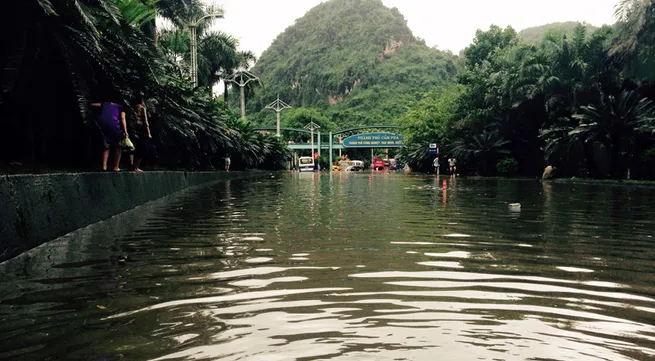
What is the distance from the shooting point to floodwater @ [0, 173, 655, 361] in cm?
284

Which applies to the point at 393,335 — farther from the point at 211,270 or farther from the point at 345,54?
the point at 345,54

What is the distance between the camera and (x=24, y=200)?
5.57m

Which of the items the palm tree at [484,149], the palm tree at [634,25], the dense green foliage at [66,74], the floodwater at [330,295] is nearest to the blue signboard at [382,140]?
the palm tree at [484,149]

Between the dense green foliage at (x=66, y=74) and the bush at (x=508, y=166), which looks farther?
the bush at (x=508, y=166)

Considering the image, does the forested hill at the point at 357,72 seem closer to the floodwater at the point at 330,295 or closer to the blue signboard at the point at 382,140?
the blue signboard at the point at 382,140

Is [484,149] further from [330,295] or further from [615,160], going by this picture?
[330,295]

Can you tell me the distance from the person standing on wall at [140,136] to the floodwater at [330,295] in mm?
4939

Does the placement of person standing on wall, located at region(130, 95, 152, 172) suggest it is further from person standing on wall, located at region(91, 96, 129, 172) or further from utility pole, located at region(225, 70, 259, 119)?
utility pole, located at region(225, 70, 259, 119)

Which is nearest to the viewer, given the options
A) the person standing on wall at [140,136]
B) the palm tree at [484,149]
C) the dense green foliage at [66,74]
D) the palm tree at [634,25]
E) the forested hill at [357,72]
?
the dense green foliage at [66,74]

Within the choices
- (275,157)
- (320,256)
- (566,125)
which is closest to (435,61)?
(275,157)

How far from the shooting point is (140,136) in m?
13.2

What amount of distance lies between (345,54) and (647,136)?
159 meters

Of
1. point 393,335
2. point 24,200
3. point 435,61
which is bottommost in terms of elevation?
point 393,335

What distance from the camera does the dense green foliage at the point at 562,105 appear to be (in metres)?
28.3
